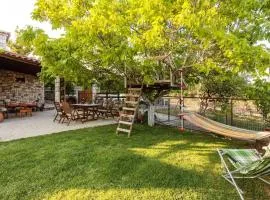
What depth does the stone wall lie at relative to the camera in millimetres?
15234

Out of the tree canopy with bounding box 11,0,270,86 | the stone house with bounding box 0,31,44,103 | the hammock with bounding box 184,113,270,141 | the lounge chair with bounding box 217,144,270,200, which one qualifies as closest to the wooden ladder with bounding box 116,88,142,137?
the tree canopy with bounding box 11,0,270,86

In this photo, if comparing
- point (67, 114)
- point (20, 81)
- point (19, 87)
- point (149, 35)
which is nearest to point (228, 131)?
point (149, 35)

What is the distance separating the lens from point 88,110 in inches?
486

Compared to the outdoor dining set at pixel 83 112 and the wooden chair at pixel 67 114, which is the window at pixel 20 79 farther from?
the wooden chair at pixel 67 114

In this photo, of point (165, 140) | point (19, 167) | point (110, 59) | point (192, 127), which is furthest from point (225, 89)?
point (19, 167)

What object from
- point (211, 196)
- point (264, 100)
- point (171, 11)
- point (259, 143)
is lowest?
point (211, 196)

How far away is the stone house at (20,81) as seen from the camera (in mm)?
14203

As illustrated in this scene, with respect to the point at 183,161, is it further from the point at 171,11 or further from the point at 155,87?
the point at 155,87

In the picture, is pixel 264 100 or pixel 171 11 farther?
pixel 264 100

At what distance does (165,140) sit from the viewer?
7.52m

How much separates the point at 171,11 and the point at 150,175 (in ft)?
12.5

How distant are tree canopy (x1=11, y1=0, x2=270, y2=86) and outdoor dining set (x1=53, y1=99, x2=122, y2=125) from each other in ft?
6.75

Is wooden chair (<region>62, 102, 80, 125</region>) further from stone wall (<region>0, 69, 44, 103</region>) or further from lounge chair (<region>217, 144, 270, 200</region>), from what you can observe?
lounge chair (<region>217, 144, 270, 200</region>)

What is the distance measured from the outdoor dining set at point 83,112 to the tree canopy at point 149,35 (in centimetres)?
206
